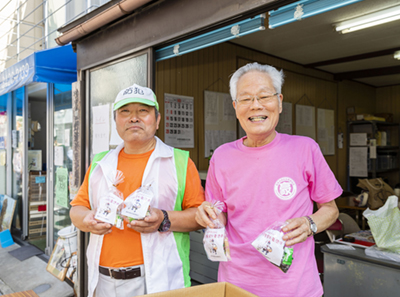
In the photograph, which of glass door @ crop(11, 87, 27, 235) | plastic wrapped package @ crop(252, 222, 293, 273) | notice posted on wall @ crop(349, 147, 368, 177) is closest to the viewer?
plastic wrapped package @ crop(252, 222, 293, 273)

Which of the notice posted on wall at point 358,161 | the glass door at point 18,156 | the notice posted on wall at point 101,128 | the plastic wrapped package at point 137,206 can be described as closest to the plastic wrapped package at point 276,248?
the plastic wrapped package at point 137,206

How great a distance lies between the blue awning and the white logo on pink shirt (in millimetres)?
3334

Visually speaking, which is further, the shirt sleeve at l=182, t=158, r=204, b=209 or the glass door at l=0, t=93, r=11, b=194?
the glass door at l=0, t=93, r=11, b=194

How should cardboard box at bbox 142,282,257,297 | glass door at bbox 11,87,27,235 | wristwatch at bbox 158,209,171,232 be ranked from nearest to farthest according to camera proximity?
cardboard box at bbox 142,282,257,297 < wristwatch at bbox 158,209,171,232 < glass door at bbox 11,87,27,235

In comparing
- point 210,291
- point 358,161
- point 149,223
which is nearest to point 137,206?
point 149,223

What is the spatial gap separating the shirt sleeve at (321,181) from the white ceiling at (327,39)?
2777 millimetres

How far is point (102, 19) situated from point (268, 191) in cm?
220

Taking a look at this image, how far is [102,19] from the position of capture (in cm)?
277

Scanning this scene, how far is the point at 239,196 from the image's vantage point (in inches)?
59.2

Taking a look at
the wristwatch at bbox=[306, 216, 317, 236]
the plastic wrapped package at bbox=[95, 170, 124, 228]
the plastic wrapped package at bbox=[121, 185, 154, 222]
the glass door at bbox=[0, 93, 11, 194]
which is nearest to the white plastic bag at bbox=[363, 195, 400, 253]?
the wristwatch at bbox=[306, 216, 317, 236]

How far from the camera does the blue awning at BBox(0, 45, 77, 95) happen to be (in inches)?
147

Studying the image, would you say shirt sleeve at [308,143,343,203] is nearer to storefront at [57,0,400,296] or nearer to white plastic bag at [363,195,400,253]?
storefront at [57,0,400,296]

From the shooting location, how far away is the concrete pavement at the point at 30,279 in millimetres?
3713

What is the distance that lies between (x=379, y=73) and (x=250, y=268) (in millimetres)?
6558
